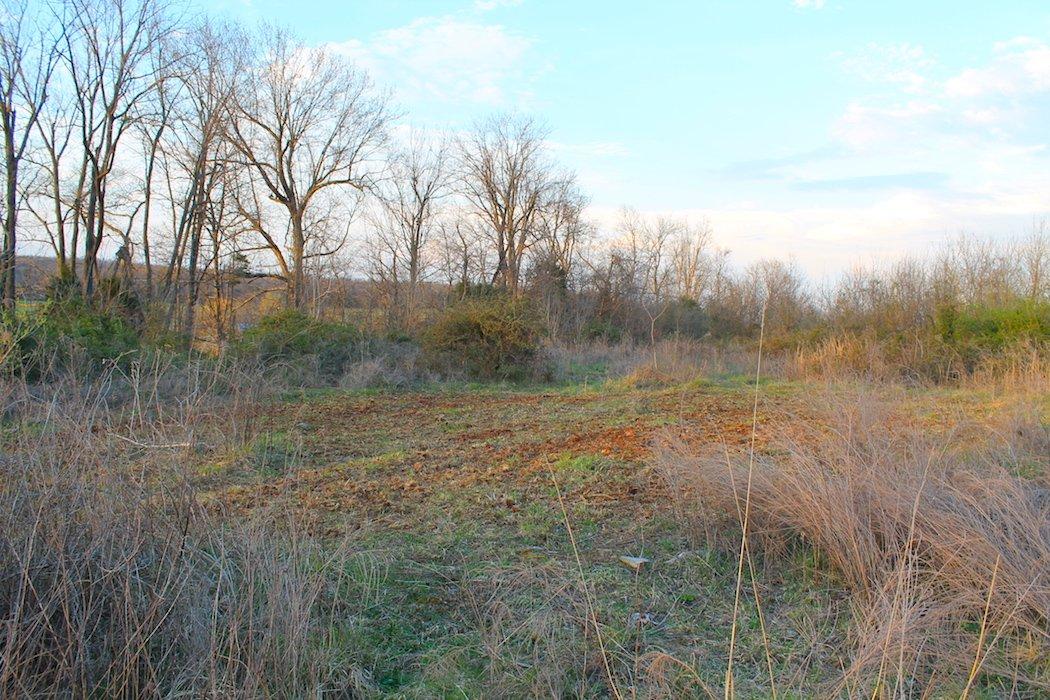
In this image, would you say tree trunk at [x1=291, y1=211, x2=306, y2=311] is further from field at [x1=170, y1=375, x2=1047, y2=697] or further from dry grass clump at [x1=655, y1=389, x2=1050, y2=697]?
dry grass clump at [x1=655, y1=389, x2=1050, y2=697]

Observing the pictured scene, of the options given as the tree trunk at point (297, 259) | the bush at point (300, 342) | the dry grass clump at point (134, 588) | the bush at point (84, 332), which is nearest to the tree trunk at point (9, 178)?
the bush at point (84, 332)

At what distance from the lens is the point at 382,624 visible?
345cm

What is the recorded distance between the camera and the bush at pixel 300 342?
14859mm

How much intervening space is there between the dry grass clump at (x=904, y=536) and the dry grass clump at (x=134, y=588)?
2066 millimetres

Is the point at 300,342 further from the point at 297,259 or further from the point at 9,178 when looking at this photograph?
the point at 297,259

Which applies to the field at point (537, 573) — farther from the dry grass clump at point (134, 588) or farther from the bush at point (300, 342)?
the bush at point (300, 342)

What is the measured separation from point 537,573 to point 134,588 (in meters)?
1.89

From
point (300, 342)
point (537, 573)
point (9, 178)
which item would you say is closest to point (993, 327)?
point (300, 342)

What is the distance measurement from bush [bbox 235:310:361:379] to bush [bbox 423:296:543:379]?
5.89ft

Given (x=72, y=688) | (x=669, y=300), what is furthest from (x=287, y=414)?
(x=669, y=300)

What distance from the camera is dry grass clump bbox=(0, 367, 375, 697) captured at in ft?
8.18

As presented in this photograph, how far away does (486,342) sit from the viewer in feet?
51.7

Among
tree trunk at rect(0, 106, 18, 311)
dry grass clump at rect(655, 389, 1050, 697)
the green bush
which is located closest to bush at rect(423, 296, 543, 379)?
the green bush

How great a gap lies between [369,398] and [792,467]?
29.8 feet
